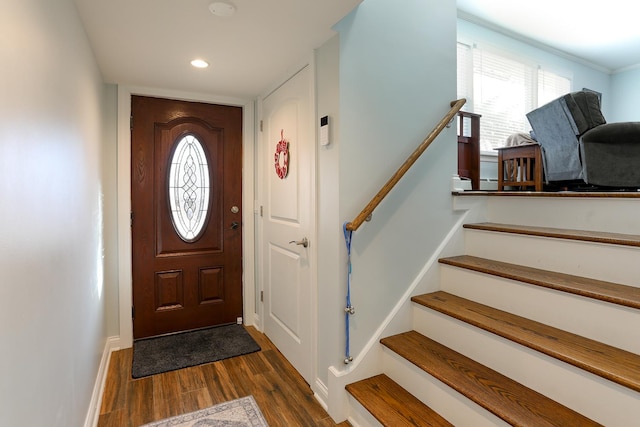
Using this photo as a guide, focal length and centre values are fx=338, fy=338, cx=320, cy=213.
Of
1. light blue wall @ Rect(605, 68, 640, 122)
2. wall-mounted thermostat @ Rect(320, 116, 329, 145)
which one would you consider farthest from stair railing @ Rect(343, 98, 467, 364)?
light blue wall @ Rect(605, 68, 640, 122)

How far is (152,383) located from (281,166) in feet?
5.63

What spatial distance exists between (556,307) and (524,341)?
0.29 m

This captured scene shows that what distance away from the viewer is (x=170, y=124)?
113 inches

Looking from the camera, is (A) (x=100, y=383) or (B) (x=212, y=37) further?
(A) (x=100, y=383)

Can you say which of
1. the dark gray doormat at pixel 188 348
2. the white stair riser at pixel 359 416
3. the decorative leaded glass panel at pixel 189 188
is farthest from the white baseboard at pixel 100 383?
the white stair riser at pixel 359 416

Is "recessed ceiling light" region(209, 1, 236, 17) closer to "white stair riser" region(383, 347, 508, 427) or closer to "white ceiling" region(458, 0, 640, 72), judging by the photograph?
"white stair riser" region(383, 347, 508, 427)

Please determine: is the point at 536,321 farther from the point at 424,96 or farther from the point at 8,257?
the point at 8,257

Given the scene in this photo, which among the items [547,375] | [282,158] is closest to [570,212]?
[547,375]

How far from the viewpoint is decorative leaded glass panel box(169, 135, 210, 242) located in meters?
2.92

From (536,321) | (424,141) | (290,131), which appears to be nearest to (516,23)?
(424,141)

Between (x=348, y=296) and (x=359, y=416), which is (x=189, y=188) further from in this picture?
(x=359, y=416)

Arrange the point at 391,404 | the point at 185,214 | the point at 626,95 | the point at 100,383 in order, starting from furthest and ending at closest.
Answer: the point at 626,95, the point at 185,214, the point at 100,383, the point at 391,404

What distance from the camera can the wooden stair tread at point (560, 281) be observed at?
1411 mm

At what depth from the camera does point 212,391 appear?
214cm
